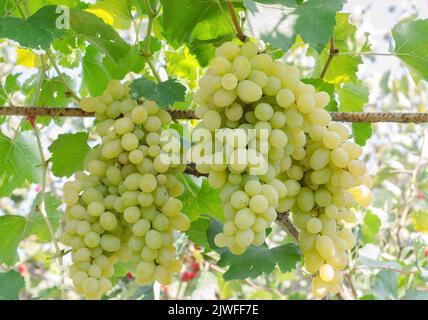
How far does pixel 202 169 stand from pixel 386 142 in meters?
2.74

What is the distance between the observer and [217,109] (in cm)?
77

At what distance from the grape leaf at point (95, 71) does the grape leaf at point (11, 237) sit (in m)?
0.32

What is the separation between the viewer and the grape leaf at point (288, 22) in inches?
30.5

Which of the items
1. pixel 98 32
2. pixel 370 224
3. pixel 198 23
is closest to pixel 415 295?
pixel 370 224

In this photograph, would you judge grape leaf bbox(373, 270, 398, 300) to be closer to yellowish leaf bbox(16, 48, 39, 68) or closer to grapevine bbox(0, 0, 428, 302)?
grapevine bbox(0, 0, 428, 302)

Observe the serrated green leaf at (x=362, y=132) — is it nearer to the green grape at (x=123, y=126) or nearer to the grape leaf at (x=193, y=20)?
the grape leaf at (x=193, y=20)

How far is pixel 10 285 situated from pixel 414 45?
836 mm

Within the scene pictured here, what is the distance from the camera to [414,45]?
1.06m

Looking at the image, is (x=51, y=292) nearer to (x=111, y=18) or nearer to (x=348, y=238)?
(x=111, y=18)

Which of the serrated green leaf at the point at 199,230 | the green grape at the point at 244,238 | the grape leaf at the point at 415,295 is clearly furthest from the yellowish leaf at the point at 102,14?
the grape leaf at the point at 415,295

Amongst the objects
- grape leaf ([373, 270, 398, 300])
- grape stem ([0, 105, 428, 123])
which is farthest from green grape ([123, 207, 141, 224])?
grape leaf ([373, 270, 398, 300])

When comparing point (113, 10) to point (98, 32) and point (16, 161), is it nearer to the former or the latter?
point (98, 32)

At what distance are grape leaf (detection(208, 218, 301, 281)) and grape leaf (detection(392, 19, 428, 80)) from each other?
409mm
